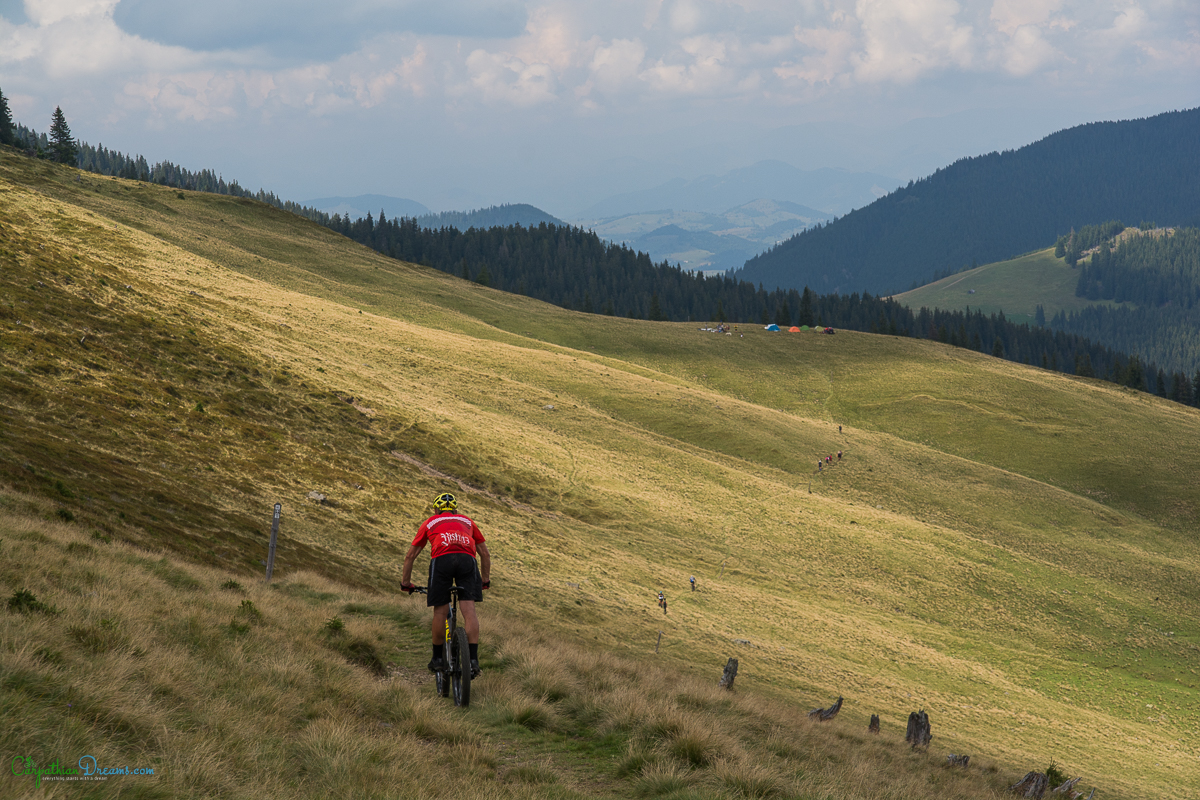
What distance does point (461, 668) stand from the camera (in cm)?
1112

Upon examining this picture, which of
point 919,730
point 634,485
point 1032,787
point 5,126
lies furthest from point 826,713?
point 5,126

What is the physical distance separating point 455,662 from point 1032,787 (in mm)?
12487

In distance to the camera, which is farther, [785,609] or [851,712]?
[785,609]

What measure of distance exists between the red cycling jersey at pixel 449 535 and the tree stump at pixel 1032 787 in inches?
487

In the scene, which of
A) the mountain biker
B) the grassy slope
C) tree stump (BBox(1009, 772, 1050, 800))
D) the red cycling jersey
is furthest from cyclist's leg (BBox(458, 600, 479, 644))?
tree stump (BBox(1009, 772, 1050, 800))

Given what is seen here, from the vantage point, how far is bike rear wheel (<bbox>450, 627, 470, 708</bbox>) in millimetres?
10977

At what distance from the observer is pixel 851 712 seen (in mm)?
22641

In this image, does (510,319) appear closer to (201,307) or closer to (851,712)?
(201,307)

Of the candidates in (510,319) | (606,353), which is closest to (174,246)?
(510,319)

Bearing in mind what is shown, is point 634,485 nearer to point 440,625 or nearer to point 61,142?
point 440,625

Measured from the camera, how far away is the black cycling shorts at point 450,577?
11211 mm

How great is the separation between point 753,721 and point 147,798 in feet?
32.3

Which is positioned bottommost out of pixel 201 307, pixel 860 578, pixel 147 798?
pixel 860 578

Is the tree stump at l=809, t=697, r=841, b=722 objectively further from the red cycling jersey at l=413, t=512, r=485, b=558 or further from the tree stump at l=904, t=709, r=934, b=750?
the red cycling jersey at l=413, t=512, r=485, b=558
